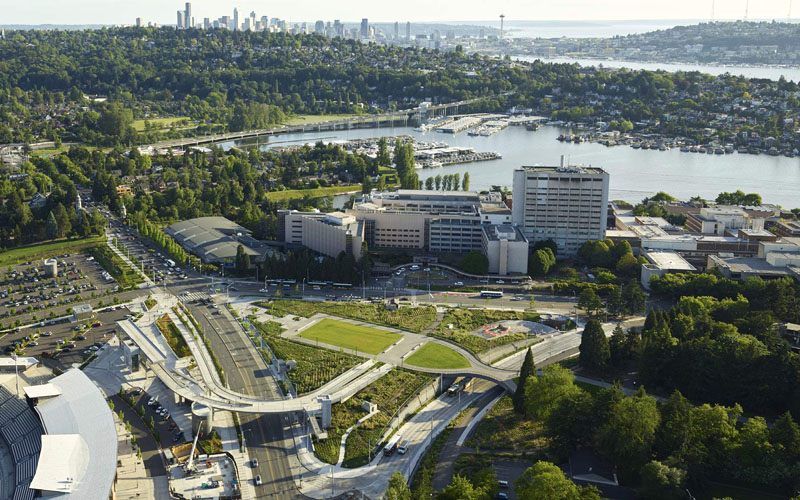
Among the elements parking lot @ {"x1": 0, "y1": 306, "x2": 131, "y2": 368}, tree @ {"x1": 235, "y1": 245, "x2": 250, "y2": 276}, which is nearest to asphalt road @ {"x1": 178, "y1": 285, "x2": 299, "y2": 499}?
parking lot @ {"x1": 0, "y1": 306, "x2": 131, "y2": 368}

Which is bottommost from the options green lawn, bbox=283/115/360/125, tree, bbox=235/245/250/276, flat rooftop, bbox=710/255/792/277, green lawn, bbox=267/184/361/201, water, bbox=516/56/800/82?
tree, bbox=235/245/250/276

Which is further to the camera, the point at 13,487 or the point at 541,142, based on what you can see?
the point at 541,142

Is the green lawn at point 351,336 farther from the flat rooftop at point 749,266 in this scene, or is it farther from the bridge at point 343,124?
the bridge at point 343,124

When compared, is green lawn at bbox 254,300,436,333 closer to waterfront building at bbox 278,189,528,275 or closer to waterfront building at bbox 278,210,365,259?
waterfront building at bbox 278,210,365,259

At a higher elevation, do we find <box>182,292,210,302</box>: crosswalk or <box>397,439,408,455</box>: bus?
<box>182,292,210,302</box>: crosswalk

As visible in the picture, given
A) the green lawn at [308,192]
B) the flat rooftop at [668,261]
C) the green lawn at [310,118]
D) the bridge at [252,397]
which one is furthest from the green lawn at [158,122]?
the flat rooftop at [668,261]

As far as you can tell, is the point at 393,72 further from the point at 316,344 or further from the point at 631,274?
A: the point at 316,344

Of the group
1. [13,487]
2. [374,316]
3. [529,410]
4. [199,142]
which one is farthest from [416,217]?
[199,142]
